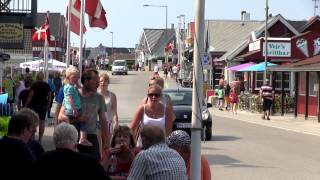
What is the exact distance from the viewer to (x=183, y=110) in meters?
18.8

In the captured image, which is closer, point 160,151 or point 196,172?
point 160,151

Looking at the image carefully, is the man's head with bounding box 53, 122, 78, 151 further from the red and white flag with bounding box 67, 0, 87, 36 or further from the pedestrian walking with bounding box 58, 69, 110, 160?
the red and white flag with bounding box 67, 0, 87, 36

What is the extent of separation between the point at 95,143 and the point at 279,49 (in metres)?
32.4

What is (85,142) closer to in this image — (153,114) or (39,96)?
(153,114)

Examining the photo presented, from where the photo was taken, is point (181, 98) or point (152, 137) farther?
point (181, 98)

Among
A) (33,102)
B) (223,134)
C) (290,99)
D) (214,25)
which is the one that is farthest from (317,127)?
(214,25)

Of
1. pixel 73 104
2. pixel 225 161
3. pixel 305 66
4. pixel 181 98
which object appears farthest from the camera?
pixel 305 66

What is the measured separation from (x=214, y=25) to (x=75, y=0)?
47069 mm

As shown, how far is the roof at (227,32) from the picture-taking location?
67.0m

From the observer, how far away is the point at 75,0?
79.6ft

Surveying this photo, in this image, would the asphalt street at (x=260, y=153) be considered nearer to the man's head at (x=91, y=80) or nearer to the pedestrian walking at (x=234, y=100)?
the man's head at (x=91, y=80)

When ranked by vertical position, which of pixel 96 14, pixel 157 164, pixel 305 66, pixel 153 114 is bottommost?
pixel 157 164

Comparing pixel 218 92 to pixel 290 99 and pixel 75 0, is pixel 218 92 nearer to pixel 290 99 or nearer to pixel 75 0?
pixel 290 99

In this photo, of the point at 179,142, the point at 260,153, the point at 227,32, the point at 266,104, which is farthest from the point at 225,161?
the point at 227,32
